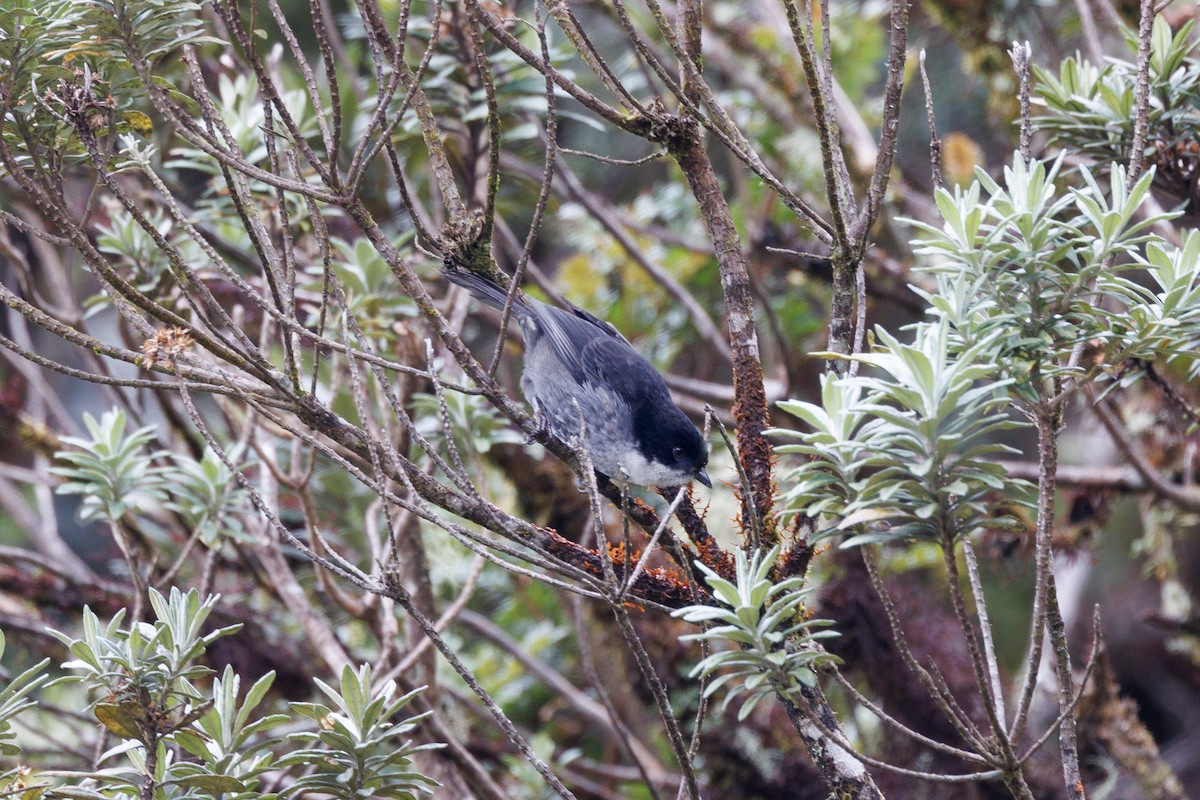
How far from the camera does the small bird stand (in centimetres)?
252

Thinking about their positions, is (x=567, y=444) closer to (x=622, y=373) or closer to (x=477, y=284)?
(x=622, y=373)

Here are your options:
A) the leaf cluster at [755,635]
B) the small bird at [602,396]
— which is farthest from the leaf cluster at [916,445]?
the small bird at [602,396]

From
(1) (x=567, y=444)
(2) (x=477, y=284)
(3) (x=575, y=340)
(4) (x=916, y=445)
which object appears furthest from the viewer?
(3) (x=575, y=340)

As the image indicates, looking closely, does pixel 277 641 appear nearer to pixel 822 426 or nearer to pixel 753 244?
pixel 753 244

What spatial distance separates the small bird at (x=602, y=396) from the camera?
252 centimetres

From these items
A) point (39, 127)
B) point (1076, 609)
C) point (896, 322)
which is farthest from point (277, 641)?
point (896, 322)

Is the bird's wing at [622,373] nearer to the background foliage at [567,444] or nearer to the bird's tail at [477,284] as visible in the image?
the background foliage at [567,444]

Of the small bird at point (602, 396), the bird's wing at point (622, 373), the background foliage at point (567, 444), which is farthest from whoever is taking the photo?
the bird's wing at point (622, 373)

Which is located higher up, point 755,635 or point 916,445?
point 916,445

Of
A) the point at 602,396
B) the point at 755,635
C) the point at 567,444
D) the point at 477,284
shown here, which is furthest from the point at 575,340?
the point at 755,635

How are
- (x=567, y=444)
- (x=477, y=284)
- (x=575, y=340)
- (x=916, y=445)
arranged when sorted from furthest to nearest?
1. (x=575, y=340)
2. (x=567, y=444)
3. (x=477, y=284)
4. (x=916, y=445)

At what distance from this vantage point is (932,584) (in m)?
4.84

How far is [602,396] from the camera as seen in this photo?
2.73 meters

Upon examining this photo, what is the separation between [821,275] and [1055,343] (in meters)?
2.86
